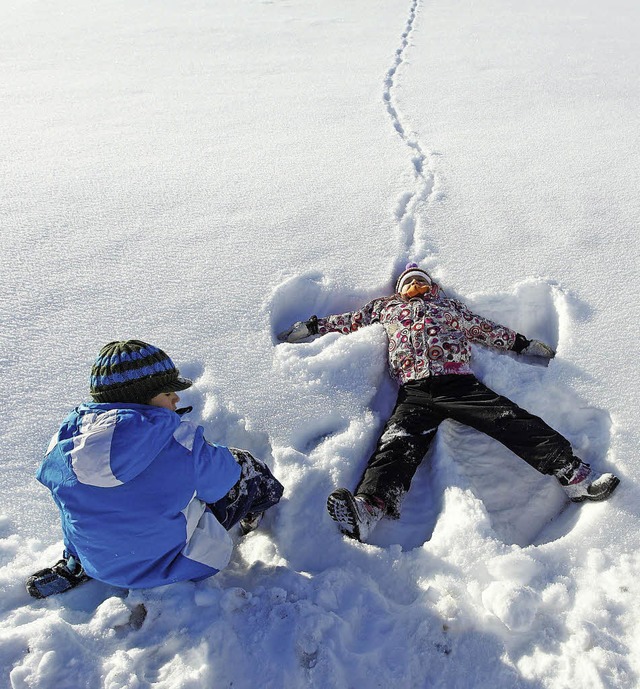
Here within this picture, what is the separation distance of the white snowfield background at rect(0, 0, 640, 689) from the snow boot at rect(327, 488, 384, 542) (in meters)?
0.06

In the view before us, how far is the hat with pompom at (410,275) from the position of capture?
3074 mm

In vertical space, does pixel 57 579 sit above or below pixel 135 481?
below

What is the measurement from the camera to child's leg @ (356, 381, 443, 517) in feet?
7.20

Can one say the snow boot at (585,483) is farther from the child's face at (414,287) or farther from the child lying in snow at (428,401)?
the child's face at (414,287)

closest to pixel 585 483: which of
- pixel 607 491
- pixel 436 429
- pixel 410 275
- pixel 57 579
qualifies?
pixel 607 491

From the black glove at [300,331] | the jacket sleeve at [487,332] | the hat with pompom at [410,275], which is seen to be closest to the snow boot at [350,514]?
the black glove at [300,331]

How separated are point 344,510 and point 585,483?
0.97m

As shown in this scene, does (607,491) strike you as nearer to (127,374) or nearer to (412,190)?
(127,374)

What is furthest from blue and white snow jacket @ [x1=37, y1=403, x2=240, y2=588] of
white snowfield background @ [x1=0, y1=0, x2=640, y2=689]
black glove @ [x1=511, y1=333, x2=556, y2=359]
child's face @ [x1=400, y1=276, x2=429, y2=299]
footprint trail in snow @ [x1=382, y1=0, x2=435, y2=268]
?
footprint trail in snow @ [x1=382, y1=0, x2=435, y2=268]

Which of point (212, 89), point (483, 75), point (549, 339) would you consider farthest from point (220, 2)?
point (549, 339)

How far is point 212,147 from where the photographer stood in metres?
4.64

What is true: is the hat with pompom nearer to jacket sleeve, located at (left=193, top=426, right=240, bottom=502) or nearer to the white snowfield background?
the white snowfield background

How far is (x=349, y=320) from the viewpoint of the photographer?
2.99m

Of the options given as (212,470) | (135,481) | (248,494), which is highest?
(135,481)
